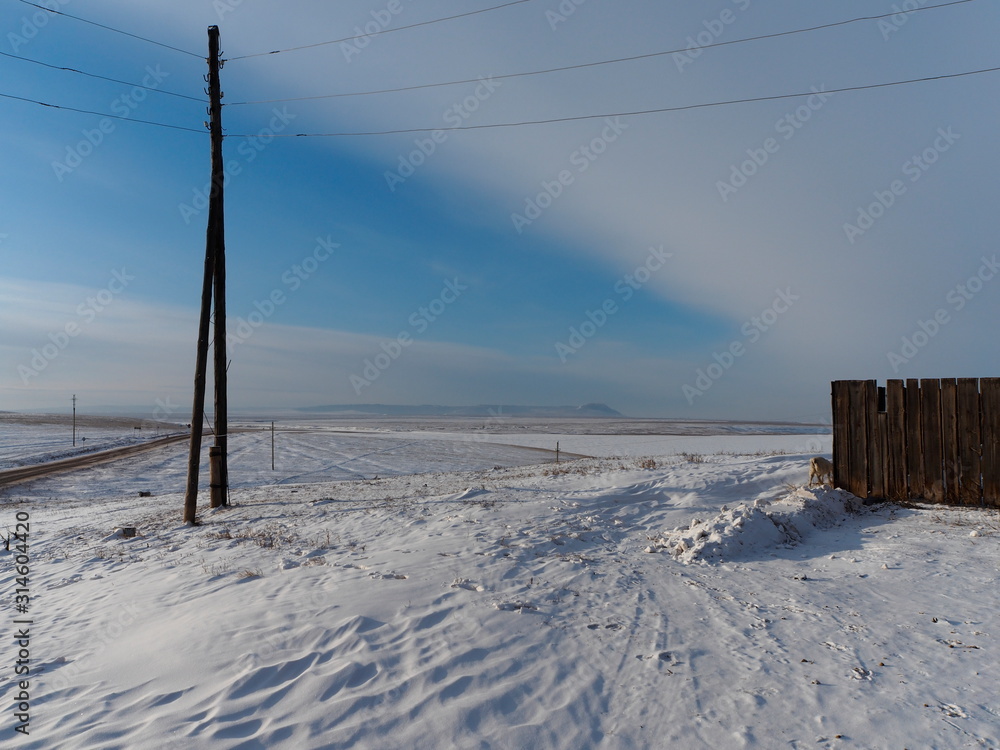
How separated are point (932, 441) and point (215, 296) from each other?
13771mm

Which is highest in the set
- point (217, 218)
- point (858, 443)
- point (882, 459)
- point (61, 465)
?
point (217, 218)

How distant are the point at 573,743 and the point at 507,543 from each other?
4.14 metres

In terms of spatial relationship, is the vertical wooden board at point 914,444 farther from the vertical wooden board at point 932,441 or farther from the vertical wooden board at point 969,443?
the vertical wooden board at point 969,443

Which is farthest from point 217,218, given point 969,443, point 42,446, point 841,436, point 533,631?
point 42,446

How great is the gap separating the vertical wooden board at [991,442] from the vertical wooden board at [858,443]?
1.53 meters

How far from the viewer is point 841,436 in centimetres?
998

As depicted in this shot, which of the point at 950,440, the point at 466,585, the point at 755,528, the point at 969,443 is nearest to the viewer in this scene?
the point at 466,585

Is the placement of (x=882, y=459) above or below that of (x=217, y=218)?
below

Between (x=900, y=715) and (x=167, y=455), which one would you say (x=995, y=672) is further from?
(x=167, y=455)

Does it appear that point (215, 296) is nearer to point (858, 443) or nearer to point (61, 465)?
point (858, 443)

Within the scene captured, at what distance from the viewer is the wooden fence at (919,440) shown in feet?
28.6

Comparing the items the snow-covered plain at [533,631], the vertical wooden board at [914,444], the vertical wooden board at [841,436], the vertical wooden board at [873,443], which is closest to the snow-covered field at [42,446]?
the snow-covered plain at [533,631]

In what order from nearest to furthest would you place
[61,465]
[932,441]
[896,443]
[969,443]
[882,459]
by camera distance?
[969,443], [932,441], [896,443], [882,459], [61,465]

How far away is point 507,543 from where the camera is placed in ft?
25.1
